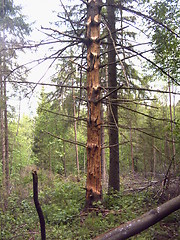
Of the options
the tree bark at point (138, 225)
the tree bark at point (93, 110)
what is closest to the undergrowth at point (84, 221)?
the tree bark at point (93, 110)

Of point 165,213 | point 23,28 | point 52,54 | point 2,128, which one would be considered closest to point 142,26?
point 52,54

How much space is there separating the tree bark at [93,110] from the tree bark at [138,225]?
106 inches

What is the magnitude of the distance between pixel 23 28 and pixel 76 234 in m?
11.6

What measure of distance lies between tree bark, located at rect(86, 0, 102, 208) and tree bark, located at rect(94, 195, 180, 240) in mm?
2700

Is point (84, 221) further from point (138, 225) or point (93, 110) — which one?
point (138, 225)

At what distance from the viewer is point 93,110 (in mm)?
4586

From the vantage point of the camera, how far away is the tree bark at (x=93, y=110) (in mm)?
4574

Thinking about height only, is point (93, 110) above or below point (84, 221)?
above

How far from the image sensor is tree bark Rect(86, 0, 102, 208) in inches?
180

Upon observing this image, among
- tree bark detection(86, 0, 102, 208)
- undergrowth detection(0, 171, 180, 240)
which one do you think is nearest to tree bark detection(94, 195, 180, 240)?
undergrowth detection(0, 171, 180, 240)

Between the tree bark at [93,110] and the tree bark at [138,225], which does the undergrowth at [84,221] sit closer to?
the tree bark at [93,110]

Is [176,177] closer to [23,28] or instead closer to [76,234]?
[76,234]

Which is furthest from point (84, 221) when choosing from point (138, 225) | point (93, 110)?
point (138, 225)

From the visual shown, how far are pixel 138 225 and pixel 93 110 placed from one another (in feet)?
9.68
